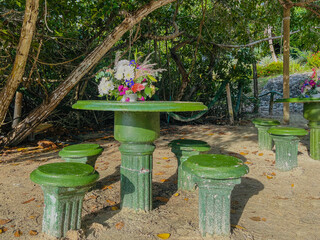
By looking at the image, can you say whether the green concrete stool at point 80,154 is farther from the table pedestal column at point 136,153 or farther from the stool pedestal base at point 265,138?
the stool pedestal base at point 265,138

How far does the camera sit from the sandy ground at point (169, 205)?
219 cm

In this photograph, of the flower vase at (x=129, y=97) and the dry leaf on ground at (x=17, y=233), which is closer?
the dry leaf on ground at (x=17, y=233)

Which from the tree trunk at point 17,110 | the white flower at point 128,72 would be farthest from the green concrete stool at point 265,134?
the tree trunk at point 17,110

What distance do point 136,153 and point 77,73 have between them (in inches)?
90.4

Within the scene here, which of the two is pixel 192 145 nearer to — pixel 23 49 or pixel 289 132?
pixel 289 132

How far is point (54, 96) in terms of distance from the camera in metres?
4.36

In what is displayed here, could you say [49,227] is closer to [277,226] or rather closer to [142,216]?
[142,216]

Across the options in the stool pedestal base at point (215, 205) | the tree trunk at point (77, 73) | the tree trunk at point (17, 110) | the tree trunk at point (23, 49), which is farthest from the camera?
the tree trunk at point (17, 110)

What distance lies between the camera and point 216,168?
193 cm

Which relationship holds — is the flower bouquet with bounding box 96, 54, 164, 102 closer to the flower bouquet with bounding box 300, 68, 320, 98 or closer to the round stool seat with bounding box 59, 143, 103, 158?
the round stool seat with bounding box 59, 143, 103, 158

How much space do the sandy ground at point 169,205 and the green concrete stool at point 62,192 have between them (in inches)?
4.0

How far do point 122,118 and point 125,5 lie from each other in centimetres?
245

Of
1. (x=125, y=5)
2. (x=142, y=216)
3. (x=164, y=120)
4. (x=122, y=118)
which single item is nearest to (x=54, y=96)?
(x=125, y=5)

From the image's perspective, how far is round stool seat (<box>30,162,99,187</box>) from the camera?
6.09 feet
